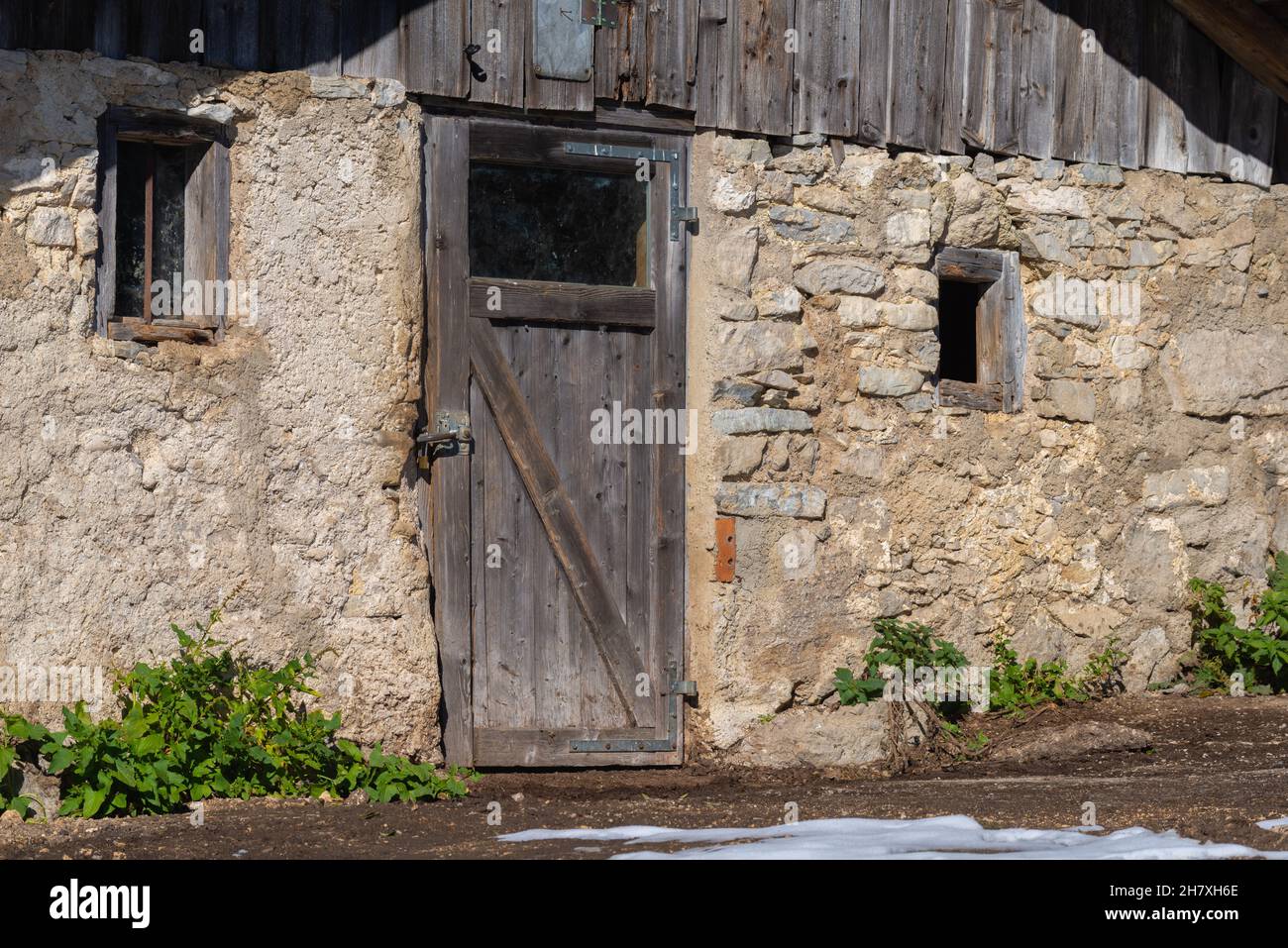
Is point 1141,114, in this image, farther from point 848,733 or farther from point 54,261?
point 54,261

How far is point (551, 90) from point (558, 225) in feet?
1.77

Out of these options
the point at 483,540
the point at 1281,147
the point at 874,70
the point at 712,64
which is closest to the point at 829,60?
the point at 874,70

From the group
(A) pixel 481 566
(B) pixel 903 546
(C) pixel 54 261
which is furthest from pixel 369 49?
(B) pixel 903 546

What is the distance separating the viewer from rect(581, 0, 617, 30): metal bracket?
6340 millimetres

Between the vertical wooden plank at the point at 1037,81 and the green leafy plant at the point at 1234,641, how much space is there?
2155 mm

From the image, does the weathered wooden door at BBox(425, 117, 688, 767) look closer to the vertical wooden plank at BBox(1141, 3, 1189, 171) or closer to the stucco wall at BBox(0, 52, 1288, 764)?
the stucco wall at BBox(0, 52, 1288, 764)

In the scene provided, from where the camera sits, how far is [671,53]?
6.50m

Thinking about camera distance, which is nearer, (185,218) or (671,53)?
(185,218)

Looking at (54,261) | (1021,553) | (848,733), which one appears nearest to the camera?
(54,261)

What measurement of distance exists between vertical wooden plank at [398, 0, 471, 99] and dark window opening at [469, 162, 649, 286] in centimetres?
36

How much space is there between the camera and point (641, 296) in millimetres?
6484

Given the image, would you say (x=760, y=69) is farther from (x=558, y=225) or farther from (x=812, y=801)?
(x=812, y=801)

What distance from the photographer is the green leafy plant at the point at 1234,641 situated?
718 cm

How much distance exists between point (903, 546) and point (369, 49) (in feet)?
9.89
